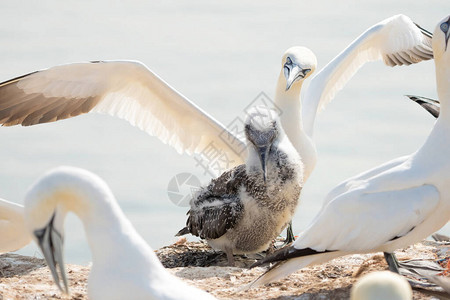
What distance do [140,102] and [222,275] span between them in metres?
2.69

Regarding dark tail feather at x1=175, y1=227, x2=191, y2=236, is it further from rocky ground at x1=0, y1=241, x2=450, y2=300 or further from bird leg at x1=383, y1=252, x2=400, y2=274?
bird leg at x1=383, y1=252, x2=400, y2=274

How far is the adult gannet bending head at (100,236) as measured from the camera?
14.8 ft

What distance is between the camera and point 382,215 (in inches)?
257

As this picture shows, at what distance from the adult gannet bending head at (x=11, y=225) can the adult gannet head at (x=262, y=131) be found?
2309 millimetres

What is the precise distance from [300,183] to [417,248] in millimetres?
1491

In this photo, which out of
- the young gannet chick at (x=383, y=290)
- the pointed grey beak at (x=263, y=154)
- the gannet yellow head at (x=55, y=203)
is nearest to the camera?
the young gannet chick at (x=383, y=290)

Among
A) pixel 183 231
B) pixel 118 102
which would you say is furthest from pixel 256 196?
pixel 118 102

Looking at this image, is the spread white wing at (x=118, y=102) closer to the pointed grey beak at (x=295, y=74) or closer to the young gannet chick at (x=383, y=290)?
the pointed grey beak at (x=295, y=74)

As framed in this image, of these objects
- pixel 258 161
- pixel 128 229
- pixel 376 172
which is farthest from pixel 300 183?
pixel 128 229

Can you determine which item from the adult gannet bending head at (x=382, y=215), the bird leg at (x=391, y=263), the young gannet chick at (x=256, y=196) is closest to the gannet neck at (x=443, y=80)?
the adult gannet bending head at (x=382, y=215)

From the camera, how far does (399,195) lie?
6.59 metres

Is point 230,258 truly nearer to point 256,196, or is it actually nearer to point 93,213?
point 256,196

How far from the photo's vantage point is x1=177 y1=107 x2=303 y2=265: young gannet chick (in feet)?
27.1

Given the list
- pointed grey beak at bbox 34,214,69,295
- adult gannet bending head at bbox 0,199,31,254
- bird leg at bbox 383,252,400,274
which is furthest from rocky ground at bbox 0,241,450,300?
pointed grey beak at bbox 34,214,69,295
